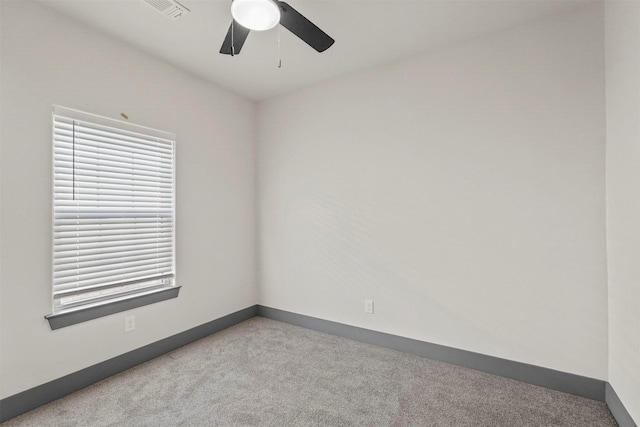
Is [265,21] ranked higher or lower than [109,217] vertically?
higher

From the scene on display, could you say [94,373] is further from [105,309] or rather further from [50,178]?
[50,178]

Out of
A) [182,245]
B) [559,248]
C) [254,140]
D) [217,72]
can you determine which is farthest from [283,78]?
[559,248]

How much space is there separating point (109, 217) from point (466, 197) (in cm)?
282

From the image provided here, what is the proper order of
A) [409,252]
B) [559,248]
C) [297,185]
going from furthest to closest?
1. [297,185]
2. [409,252]
3. [559,248]

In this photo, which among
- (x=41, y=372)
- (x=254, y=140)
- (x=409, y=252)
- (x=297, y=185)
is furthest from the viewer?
(x=254, y=140)

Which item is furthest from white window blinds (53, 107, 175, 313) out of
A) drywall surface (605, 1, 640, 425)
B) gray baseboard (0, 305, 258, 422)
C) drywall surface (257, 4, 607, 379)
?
drywall surface (605, 1, 640, 425)

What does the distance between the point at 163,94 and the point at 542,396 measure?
3.76m

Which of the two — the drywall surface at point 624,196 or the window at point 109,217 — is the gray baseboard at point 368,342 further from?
the window at point 109,217

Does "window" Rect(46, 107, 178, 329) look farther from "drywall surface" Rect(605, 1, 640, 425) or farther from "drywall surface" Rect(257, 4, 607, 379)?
"drywall surface" Rect(605, 1, 640, 425)

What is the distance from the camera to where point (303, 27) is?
176 cm

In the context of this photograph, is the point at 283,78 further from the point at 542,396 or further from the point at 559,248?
the point at 542,396

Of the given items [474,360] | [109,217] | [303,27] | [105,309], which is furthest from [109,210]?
[474,360]

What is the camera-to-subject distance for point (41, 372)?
6.47 feet

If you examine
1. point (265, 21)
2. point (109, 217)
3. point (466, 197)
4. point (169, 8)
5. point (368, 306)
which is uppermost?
point (169, 8)
